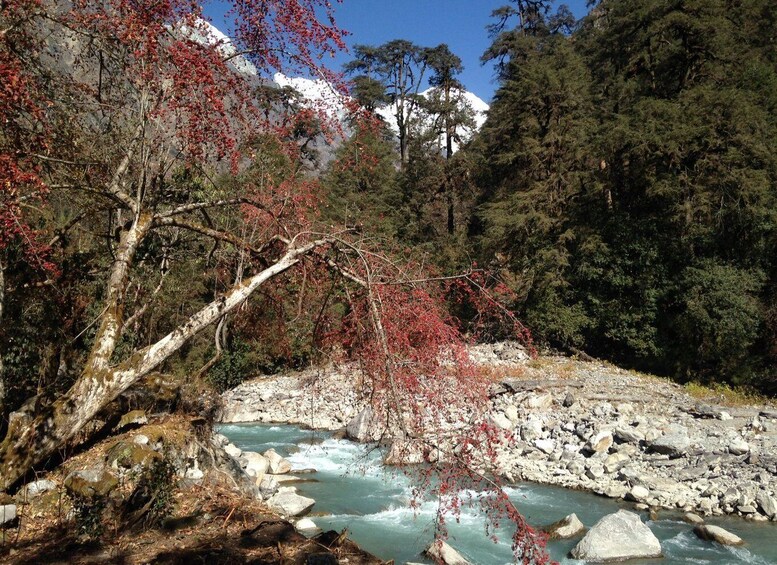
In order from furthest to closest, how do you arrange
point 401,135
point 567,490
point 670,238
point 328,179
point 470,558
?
1. point 401,135
2. point 328,179
3. point 670,238
4. point 567,490
5. point 470,558

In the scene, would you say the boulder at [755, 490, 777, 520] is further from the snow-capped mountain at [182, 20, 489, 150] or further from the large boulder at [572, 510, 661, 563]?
the snow-capped mountain at [182, 20, 489, 150]

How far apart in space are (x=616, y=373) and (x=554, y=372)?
223 centimetres

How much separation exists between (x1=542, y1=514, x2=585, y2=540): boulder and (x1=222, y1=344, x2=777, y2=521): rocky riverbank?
5.23ft

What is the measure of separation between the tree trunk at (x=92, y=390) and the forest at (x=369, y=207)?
0.07ft

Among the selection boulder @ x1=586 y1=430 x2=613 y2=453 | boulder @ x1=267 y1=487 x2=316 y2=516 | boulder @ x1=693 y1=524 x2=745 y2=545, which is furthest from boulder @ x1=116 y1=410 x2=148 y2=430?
boulder @ x1=586 y1=430 x2=613 y2=453

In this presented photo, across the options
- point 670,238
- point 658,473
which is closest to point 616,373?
point 670,238

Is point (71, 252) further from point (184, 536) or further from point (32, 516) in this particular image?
point (184, 536)

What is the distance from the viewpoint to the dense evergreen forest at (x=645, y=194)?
55.9ft

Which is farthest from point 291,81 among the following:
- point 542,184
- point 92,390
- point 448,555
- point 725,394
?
point 542,184

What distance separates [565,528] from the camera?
8.05 meters

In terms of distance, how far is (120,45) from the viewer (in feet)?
16.6

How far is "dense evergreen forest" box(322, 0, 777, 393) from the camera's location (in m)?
17.0

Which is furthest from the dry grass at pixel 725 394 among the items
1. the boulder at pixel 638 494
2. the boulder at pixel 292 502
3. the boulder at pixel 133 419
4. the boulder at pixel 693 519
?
the boulder at pixel 133 419

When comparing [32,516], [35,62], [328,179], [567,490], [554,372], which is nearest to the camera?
[32,516]
